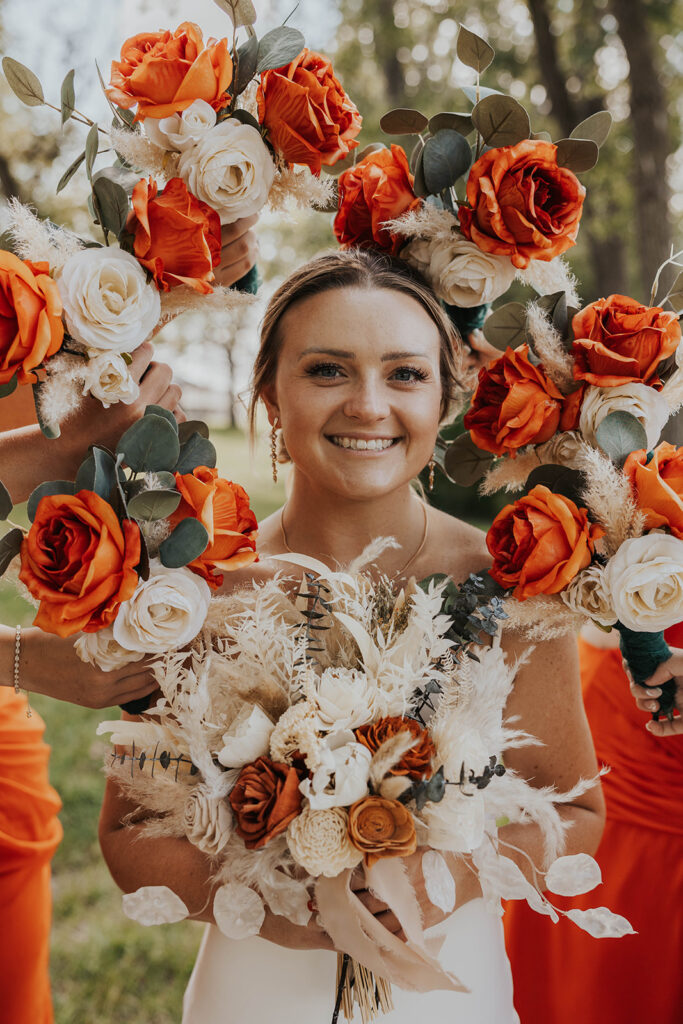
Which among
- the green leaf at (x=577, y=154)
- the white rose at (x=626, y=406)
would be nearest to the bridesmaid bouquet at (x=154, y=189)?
the green leaf at (x=577, y=154)

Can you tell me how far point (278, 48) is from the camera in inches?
78.2

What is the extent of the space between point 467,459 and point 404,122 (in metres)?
0.89

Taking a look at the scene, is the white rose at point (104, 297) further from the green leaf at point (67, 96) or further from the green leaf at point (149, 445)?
the green leaf at point (67, 96)

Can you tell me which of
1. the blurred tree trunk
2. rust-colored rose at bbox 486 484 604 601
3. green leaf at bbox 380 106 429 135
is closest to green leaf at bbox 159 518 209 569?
rust-colored rose at bbox 486 484 604 601

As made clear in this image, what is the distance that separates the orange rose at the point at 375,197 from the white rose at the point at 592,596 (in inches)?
40.0

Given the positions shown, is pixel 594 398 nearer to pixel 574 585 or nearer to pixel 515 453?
pixel 515 453

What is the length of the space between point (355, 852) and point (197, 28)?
1816mm

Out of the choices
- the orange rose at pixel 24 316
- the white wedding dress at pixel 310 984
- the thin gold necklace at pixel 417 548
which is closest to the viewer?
the orange rose at pixel 24 316

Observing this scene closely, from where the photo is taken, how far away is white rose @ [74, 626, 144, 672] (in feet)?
6.12

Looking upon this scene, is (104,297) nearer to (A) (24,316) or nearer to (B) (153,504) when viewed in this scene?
(A) (24,316)

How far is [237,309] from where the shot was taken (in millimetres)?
2059

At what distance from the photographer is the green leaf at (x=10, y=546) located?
73.8 inches

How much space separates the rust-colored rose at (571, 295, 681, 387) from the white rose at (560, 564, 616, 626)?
445mm

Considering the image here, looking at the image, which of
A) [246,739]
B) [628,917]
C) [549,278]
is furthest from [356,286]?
[628,917]
